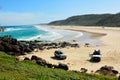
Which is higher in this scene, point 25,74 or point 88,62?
point 25,74

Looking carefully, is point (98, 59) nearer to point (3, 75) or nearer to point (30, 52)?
point (30, 52)

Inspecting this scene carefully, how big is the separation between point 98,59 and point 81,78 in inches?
801

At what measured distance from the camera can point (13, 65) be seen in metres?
23.0

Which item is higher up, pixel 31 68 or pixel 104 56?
pixel 31 68

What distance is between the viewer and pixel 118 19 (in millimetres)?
193625

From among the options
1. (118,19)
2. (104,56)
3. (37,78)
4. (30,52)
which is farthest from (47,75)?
(118,19)

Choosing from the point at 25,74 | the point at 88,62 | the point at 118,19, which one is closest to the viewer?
the point at 25,74

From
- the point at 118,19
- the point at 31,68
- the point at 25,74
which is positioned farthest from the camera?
the point at 118,19

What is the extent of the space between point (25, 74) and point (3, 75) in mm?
1859

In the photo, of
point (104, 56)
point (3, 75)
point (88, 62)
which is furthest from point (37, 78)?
point (104, 56)

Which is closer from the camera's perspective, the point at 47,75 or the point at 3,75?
the point at 3,75

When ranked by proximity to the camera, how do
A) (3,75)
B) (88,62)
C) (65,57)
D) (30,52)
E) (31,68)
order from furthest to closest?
1. (30,52)
2. (65,57)
3. (88,62)
4. (31,68)
5. (3,75)

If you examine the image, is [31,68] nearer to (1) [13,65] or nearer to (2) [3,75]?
(1) [13,65]

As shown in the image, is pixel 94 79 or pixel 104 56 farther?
pixel 104 56
